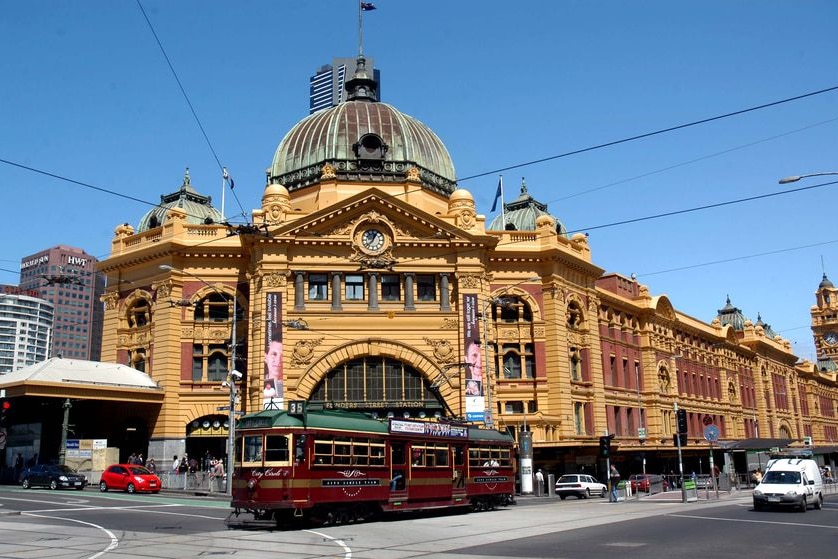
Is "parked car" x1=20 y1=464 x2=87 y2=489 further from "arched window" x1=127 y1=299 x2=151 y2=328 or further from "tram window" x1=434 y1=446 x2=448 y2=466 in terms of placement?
"tram window" x1=434 y1=446 x2=448 y2=466

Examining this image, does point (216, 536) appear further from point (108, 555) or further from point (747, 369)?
point (747, 369)

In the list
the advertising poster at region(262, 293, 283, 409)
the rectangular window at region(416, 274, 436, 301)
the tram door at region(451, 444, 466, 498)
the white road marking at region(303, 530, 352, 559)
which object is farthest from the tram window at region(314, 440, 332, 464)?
the rectangular window at region(416, 274, 436, 301)

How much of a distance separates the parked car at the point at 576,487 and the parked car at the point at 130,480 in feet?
73.5

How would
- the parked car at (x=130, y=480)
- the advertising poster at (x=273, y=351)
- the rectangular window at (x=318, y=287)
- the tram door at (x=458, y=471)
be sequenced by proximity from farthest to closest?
the rectangular window at (x=318, y=287) → the advertising poster at (x=273, y=351) → the parked car at (x=130, y=480) → the tram door at (x=458, y=471)

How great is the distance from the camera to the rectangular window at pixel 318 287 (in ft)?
171

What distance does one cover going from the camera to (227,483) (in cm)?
4384

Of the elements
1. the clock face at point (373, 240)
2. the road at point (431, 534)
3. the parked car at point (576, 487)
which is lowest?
the road at point (431, 534)

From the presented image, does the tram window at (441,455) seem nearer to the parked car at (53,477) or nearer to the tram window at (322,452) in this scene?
the tram window at (322,452)

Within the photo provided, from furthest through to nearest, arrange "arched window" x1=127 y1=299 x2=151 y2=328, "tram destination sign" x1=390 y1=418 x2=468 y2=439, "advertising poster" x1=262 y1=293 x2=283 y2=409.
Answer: "arched window" x1=127 y1=299 x2=151 y2=328
"advertising poster" x1=262 y1=293 x2=283 y2=409
"tram destination sign" x1=390 y1=418 x2=468 y2=439

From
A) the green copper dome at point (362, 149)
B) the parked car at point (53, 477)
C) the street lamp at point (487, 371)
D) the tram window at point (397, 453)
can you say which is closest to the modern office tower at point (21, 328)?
the green copper dome at point (362, 149)

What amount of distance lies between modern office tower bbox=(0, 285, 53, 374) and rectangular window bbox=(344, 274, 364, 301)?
15114cm

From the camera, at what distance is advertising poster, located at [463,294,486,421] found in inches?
1971

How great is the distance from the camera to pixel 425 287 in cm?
5381

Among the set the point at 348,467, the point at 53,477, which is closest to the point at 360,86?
the point at 53,477
